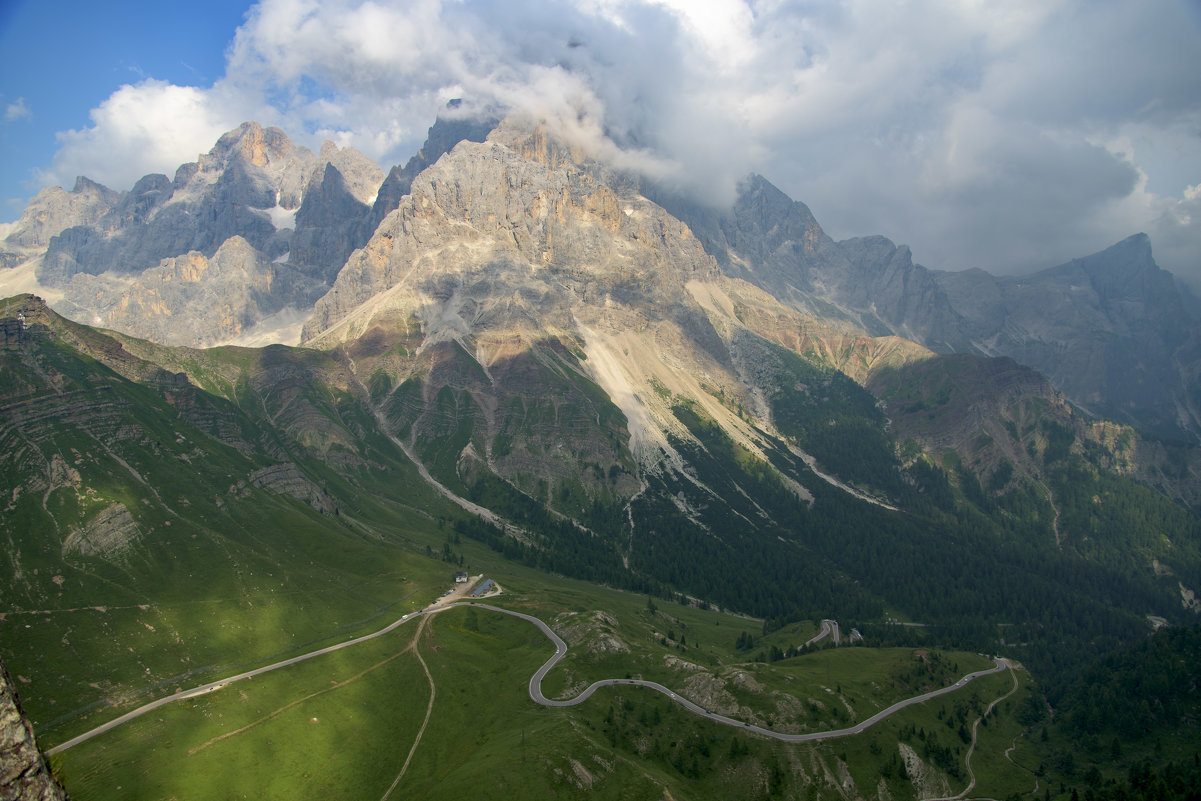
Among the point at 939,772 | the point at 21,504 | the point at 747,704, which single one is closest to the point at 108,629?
the point at 21,504

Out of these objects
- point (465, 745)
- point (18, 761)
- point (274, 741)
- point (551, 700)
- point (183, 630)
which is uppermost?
point (18, 761)

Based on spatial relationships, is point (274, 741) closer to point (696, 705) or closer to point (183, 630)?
point (183, 630)

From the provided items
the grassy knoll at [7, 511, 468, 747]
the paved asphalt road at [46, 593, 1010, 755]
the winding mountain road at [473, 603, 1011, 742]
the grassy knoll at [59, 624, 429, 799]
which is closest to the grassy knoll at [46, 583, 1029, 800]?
the grassy knoll at [59, 624, 429, 799]

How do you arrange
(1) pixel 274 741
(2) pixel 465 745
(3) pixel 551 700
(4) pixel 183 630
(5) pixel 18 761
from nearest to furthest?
(5) pixel 18 761 < (1) pixel 274 741 < (2) pixel 465 745 < (4) pixel 183 630 < (3) pixel 551 700

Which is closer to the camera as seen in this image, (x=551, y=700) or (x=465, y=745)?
(x=465, y=745)

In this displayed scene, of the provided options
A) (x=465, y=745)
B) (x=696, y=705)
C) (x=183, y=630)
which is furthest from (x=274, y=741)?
(x=696, y=705)

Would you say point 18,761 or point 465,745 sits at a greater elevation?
point 18,761

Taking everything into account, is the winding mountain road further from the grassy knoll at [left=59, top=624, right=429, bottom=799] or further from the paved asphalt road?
the grassy knoll at [left=59, top=624, right=429, bottom=799]

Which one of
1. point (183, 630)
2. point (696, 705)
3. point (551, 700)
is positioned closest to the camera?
point (183, 630)

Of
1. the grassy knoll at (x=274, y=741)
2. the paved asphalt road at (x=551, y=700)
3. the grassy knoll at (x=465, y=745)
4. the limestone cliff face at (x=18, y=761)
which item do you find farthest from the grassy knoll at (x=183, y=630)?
the limestone cliff face at (x=18, y=761)

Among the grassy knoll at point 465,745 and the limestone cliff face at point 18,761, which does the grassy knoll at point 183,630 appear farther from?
the limestone cliff face at point 18,761
